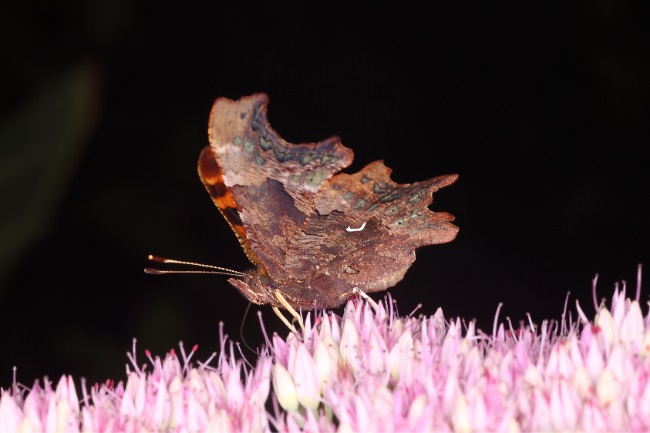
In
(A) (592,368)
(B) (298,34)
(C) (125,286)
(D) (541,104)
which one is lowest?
(C) (125,286)

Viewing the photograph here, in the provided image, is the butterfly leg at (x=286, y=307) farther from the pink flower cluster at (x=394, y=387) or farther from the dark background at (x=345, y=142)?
the dark background at (x=345, y=142)

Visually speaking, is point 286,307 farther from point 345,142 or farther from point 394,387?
point 345,142

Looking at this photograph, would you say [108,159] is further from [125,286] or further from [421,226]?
[421,226]

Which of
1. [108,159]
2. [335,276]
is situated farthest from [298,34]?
[335,276]

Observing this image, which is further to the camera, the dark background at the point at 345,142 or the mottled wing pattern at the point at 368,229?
the dark background at the point at 345,142

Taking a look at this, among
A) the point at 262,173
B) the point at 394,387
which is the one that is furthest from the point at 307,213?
the point at 394,387

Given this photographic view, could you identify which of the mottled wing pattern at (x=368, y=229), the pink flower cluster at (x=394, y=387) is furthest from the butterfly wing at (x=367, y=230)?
the pink flower cluster at (x=394, y=387)

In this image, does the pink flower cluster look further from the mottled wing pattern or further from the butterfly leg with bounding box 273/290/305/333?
the mottled wing pattern
